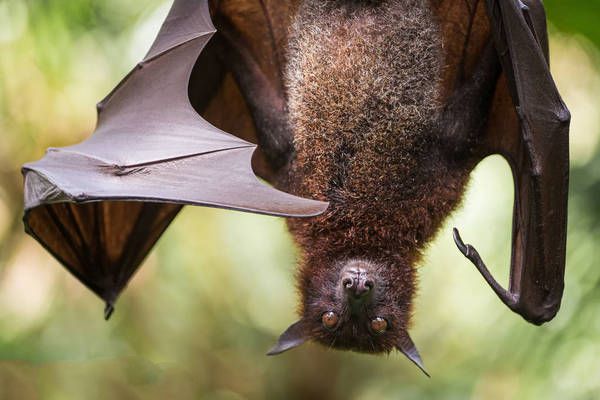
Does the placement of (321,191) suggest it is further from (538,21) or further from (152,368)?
(152,368)

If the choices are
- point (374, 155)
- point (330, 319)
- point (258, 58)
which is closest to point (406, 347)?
point (330, 319)

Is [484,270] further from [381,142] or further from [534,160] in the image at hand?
[381,142]

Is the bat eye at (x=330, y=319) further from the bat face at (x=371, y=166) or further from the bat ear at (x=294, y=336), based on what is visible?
the bat ear at (x=294, y=336)

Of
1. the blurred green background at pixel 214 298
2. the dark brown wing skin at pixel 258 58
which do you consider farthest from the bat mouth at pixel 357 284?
the blurred green background at pixel 214 298

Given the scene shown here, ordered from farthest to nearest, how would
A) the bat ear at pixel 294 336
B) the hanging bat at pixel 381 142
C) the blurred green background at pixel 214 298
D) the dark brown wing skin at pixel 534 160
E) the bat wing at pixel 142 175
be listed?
the blurred green background at pixel 214 298 < the bat ear at pixel 294 336 < the hanging bat at pixel 381 142 < the dark brown wing skin at pixel 534 160 < the bat wing at pixel 142 175

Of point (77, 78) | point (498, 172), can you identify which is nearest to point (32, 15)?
point (77, 78)
